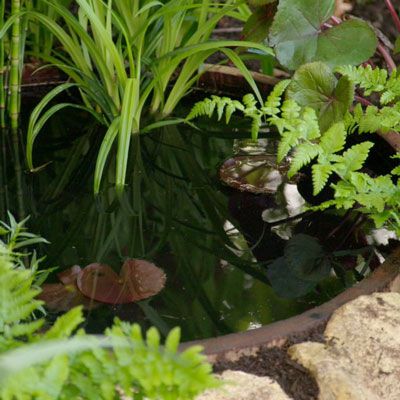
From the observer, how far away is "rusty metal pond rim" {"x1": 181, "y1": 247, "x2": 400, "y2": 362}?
133 cm

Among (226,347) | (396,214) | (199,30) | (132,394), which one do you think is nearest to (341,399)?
(226,347)

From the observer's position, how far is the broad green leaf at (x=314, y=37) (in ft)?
6.57

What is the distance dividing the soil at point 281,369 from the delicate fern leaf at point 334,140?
0.47 metres

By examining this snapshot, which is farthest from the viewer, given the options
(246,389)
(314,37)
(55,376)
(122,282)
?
(314,37)

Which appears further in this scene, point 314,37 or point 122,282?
point 314,37

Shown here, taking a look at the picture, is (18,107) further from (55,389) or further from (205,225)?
(55,389)

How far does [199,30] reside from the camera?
2303mm

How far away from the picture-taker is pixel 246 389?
126cm

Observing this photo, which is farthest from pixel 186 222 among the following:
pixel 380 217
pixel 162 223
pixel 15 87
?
pixel 15 87

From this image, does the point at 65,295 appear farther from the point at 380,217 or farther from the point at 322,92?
the point at 322,92

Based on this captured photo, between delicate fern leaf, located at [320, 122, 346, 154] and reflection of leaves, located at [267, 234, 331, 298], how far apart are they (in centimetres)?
30

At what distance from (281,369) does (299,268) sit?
0.47m

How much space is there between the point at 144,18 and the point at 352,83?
2.53ft

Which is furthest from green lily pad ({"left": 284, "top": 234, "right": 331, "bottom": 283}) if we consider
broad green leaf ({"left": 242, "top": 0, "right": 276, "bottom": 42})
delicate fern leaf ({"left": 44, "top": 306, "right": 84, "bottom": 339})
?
delicate fern leaf ({"left": 44, "top": 306, "right": 84, "bottom": 339})
